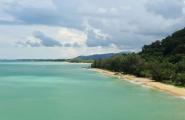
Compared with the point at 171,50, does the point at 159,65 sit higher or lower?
lower

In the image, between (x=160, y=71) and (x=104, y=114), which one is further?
(x=160, y=71)

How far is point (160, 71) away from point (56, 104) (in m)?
33.8

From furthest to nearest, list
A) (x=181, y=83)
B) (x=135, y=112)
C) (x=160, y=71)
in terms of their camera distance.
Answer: (x=160, y=71) < (x=181, y=83) < (x=135, y=112)

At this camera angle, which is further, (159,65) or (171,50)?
(171,50)

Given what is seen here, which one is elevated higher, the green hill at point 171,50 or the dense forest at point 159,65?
the green hill at point 171,50

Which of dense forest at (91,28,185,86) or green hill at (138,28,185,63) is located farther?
green hill at (138,28,185,63)

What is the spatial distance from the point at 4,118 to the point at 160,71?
42.6 metres

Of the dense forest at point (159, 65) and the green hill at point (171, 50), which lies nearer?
the dense forest at point (159, 65)

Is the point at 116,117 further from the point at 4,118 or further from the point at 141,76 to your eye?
the point at 141,76

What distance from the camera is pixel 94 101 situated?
3438 centimetres

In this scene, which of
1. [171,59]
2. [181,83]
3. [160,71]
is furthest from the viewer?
[171,59]

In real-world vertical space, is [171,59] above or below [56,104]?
above

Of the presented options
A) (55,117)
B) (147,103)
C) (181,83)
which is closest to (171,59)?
(181,83)

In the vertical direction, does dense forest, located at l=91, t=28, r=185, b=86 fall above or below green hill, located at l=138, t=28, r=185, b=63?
below
